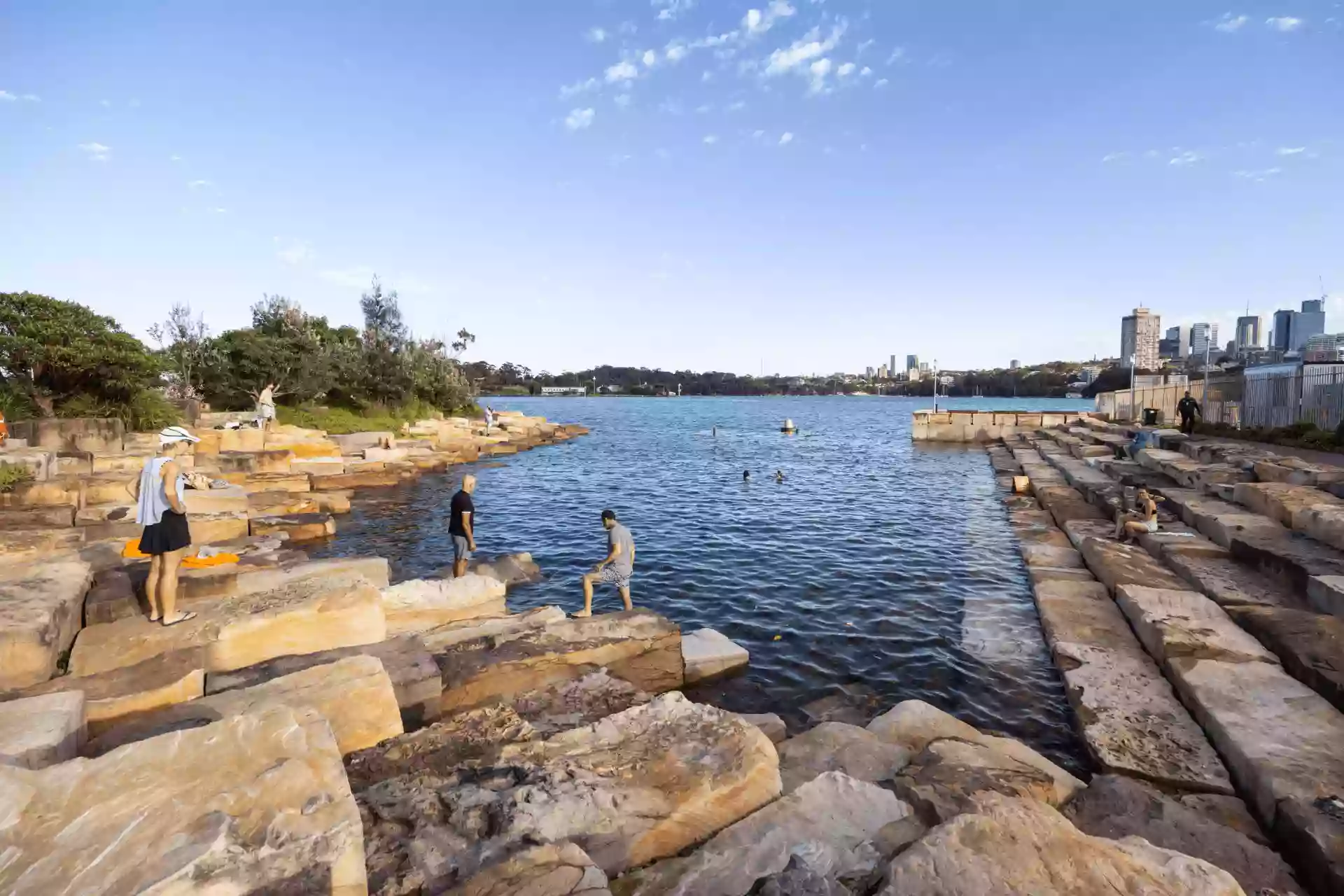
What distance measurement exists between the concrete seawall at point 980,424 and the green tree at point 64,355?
4145 centimetres

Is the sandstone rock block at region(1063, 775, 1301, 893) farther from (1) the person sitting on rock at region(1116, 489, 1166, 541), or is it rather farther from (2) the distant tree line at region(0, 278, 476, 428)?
(2) the distant tree line at region(0, 278, 476, 428)

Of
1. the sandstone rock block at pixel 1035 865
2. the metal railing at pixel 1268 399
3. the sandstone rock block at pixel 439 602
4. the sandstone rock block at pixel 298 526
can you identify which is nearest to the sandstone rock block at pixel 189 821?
the sandstone rock block at pixel 1035 865

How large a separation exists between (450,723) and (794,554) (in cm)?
986

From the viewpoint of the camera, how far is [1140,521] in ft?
38.1

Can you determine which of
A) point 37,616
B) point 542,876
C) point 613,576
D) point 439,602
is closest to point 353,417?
point 439,602

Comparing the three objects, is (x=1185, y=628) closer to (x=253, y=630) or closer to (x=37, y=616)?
(x=253, y=630)

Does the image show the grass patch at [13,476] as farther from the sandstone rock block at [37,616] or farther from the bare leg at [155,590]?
the bare leg at [155,590]

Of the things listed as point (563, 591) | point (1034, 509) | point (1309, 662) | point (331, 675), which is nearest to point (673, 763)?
point (331, 675)

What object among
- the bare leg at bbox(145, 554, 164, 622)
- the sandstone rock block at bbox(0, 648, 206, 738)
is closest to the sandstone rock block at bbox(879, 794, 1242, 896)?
the sandstone rock block at bbox(0, 648, 206, 738)

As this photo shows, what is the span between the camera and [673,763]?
165 inches

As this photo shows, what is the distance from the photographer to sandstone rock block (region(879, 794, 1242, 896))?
285 cm

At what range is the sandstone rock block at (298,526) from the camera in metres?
13.2

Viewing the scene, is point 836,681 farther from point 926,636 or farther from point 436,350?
point 436,350

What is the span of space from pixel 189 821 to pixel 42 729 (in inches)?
67.5
